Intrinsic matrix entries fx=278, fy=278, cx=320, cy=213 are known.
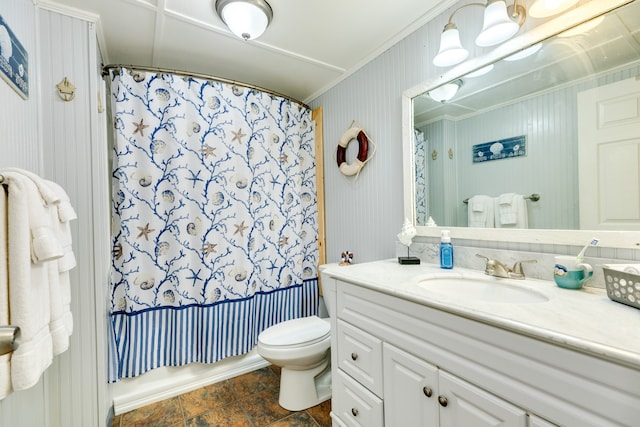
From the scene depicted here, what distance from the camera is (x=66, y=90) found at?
54.0 inches

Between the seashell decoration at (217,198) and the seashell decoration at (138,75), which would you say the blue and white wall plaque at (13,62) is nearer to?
the seashell decoration at (138,75)

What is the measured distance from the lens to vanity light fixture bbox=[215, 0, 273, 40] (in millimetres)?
1306

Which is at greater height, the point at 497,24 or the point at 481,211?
the point at 497,24

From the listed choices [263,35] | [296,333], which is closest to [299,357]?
[296,333]

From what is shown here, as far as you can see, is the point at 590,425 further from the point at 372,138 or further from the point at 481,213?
the point at 372,138

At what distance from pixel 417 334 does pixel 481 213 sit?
0.69m

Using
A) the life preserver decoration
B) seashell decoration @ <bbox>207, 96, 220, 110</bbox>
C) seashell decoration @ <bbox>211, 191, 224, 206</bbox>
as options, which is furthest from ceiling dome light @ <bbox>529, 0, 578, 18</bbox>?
seashell decoration @ <bbox>211, 191, 224, 206</bbox>

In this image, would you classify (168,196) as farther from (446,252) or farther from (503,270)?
(503,270)

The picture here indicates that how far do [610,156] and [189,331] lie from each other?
7.38ft

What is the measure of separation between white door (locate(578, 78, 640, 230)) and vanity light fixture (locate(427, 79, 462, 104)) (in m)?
0.50

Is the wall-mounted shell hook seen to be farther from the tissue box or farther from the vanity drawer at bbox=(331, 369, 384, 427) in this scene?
the tissue box

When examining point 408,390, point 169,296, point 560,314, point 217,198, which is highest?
point 217,198

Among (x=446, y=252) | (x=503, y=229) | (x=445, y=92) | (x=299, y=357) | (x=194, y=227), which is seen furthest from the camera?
(x=194, y=227)

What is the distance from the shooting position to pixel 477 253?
1285 millimetres
